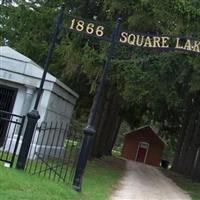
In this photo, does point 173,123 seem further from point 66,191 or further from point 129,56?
point 66,191

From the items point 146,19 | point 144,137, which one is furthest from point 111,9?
point 144,137

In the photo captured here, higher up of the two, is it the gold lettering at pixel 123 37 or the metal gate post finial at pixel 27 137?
the gold lettering at pixel 123 37

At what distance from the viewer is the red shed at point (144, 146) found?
2643 inches

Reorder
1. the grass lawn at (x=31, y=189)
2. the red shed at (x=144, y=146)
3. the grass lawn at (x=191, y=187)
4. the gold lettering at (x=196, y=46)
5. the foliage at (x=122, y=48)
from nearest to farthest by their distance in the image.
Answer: the grass lawn at (x=31, y=189)
the gold lettering at (x=196, y=46)
the foliage at (x=122, y=48)
the grass lawn at (x=191, y=187)
the red shed at (x=144, y=146)

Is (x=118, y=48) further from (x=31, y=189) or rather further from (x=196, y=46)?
(x=31, y=189)

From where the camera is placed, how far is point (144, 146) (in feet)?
225

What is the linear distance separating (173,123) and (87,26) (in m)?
37.0

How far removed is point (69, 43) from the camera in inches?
1065

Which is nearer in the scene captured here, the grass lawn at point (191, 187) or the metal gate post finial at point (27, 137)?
the metal gate post finial at point (27, 137)

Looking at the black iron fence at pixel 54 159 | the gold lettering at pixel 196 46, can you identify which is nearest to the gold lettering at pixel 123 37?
the gold lettering at pixel 196 46

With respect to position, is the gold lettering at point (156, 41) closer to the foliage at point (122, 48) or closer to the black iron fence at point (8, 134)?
the black iron fence at point (8, 134)

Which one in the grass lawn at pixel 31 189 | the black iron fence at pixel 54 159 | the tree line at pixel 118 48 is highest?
the tree line at pixel 118 48

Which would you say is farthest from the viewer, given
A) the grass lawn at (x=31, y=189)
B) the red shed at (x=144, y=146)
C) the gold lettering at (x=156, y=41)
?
the red shed at (x=144, y=146)

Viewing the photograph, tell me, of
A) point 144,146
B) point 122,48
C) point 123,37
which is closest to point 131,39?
point 123,37
